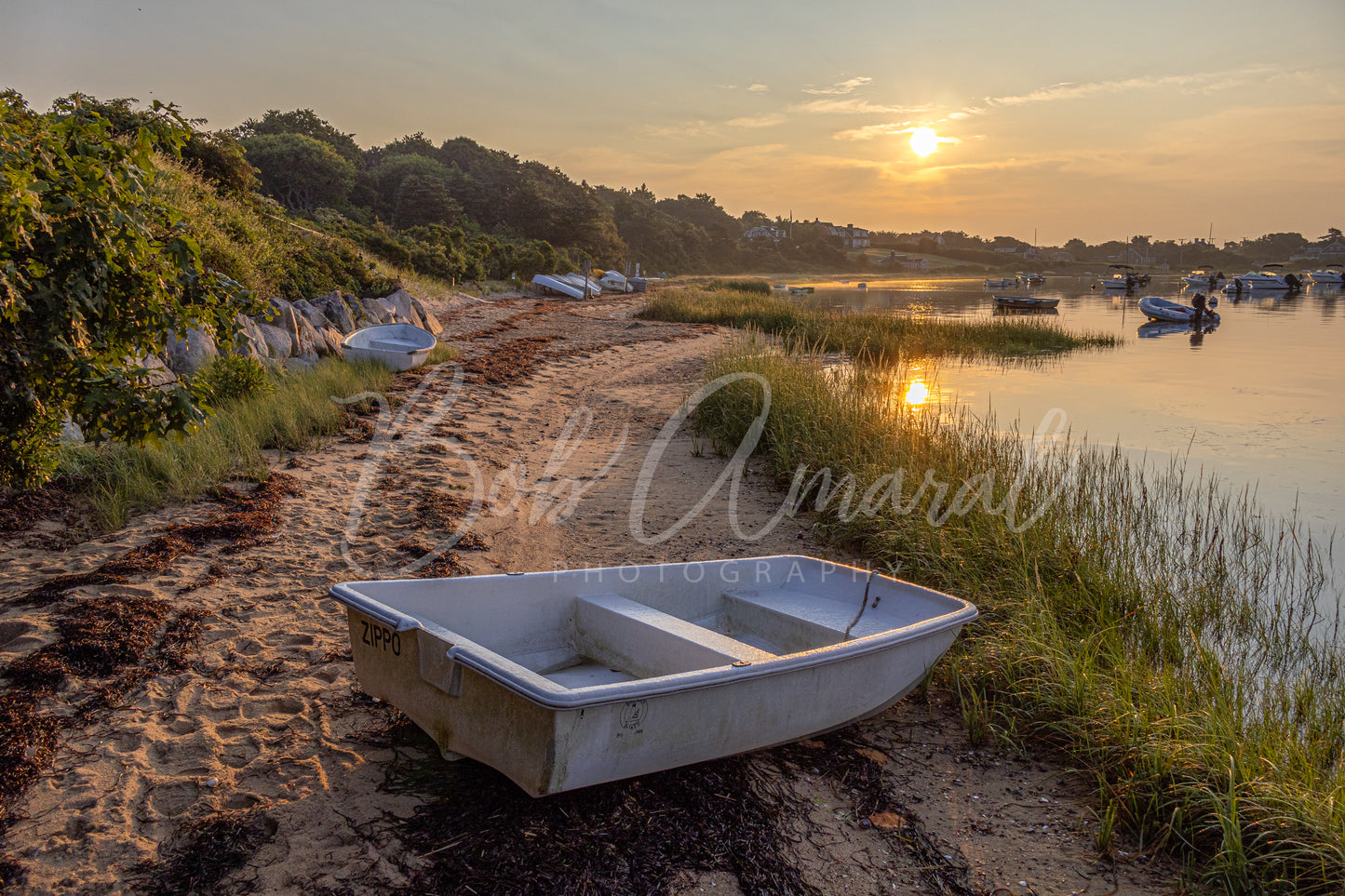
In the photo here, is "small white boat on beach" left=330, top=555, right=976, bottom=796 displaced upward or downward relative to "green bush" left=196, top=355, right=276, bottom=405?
downward

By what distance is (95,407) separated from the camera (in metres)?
3.85

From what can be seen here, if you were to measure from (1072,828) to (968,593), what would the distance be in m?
2.45

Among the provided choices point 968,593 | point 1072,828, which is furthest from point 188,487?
point 1072,828

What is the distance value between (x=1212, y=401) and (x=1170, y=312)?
26605mm

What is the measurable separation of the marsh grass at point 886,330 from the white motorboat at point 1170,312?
1364 cm

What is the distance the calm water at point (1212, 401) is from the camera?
11.5m

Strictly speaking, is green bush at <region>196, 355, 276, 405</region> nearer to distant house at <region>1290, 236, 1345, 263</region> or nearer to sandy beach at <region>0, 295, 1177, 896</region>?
sandy beach at <region>0, 295, 1177, 896</region>

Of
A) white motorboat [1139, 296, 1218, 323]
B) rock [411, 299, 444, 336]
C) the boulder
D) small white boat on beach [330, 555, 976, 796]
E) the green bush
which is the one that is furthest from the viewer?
white motorboat [1139, 296, 1218, 323]

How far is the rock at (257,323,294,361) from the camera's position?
11.9 metres

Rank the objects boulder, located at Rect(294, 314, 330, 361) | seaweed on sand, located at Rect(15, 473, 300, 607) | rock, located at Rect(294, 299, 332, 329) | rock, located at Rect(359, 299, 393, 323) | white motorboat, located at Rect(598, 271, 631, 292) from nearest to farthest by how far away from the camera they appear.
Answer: seaweed on sand, located at Rect(15, 473, 300, 607)
boulder, located at Rect(294, 314, 330, 361)
rock, located at Rect(294, 299, 332, 329)
rock, located at Rect(359, 299, 393, 323)
white motorboat, located at Rect(598, 271, 631, 292)

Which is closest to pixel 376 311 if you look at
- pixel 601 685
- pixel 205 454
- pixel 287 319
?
pixel 287 319

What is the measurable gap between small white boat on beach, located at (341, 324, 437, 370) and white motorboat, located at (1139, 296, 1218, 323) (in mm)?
38999

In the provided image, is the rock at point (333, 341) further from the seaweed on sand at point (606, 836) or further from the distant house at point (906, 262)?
the distant house at point (906, 262)

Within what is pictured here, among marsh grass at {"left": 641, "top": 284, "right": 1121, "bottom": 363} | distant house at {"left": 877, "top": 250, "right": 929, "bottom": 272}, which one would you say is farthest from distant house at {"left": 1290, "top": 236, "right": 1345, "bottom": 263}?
marsh grass at {"left": 641, "top": 284, "right": 1121, "bottom": 363}
